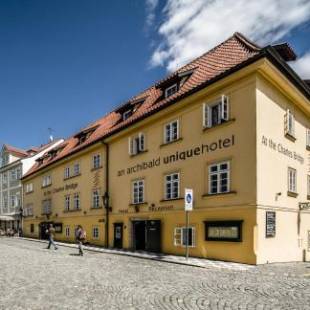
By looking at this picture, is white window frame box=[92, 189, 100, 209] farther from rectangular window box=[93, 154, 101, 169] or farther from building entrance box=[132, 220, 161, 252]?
building entrance box=[132, 220, 161, 252]

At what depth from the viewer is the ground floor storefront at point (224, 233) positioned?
48.7 ft

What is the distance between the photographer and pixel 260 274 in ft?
40.1

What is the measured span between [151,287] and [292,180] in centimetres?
1058

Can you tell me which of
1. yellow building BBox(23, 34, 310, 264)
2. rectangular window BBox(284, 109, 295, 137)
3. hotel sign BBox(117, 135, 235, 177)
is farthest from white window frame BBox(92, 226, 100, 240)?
rectangular window BBox(284, 109, 295, 137)

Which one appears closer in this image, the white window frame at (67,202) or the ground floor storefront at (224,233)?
the ground floor storefront at (224,233)

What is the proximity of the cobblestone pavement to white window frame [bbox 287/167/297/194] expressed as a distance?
4.56 meters

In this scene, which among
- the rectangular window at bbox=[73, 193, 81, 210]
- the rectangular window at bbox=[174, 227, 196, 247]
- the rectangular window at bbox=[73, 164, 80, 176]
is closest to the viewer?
the rectangular window at bbox=[174, 227, 196, 247]

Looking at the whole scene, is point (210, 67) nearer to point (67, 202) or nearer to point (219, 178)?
point (219, 178)

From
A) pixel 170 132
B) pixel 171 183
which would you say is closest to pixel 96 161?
pixel 170 132

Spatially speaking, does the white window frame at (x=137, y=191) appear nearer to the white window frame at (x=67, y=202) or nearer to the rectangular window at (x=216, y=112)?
the rectangular window at (x=216, y=112)

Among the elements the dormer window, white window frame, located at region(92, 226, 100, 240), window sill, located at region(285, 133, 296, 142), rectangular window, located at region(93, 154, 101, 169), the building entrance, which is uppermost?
the dormer window

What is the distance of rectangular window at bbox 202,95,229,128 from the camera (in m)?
16.4

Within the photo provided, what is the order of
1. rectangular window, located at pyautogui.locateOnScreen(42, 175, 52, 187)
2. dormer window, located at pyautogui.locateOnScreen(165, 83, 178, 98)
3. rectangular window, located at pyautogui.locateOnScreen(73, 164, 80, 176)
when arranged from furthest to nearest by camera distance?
rectangular window, located at pyautogui.locateOnScreen(42, 175, 52, 187) → rectangular window, located at pyautogui.locateOnScreen(73, 164, 80, 176) → dormer window, located at pyautogui.locateOnScreen(165, 83, 178, 98)

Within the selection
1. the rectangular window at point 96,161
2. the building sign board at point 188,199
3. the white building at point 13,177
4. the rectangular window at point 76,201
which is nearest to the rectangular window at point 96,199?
the rectangular window at point 96,161
